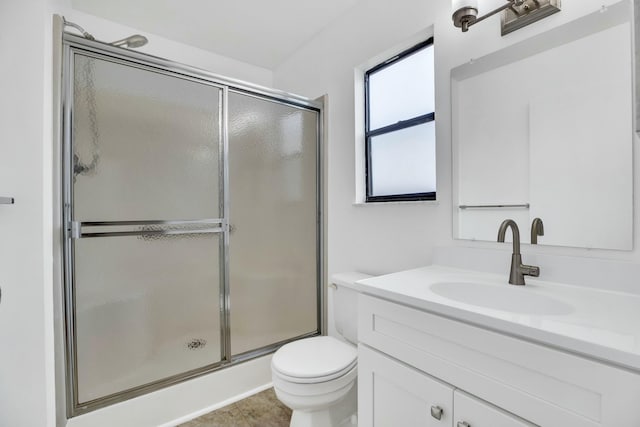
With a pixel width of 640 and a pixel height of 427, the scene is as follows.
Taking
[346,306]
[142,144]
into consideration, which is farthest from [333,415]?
[142,144]

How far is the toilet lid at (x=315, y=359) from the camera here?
1318 millimetres

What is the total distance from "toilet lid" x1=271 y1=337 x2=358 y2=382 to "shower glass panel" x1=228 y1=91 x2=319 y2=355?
466mm

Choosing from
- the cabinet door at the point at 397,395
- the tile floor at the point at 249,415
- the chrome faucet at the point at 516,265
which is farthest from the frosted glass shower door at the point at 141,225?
the chrome faucet at the point at 516,265

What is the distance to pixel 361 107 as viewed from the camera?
1.91 meters

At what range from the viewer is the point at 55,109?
1.31m

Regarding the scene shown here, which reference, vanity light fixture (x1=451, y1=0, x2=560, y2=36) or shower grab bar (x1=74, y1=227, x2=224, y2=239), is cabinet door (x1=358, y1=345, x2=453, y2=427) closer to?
shower grab bar (x1=74, y1=227, x2=224, y2=239)

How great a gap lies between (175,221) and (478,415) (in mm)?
1584

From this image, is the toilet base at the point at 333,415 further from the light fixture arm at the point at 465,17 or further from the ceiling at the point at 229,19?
the ceiling at the point at 229,19

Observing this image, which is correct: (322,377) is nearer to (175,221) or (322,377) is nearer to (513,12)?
(175,221)

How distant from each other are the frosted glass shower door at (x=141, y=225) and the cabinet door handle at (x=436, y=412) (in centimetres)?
132

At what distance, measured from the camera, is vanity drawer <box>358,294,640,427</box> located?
597 millimetres

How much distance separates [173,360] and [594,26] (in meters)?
2.36

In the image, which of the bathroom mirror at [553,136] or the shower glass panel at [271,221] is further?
the shower glass panel at [271,221]

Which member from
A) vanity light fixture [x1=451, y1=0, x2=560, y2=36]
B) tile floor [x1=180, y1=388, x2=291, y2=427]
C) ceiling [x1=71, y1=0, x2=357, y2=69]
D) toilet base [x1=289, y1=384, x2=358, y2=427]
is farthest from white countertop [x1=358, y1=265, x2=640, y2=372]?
ceiling [x1=71, y1=0, x2=357, y2=69]
